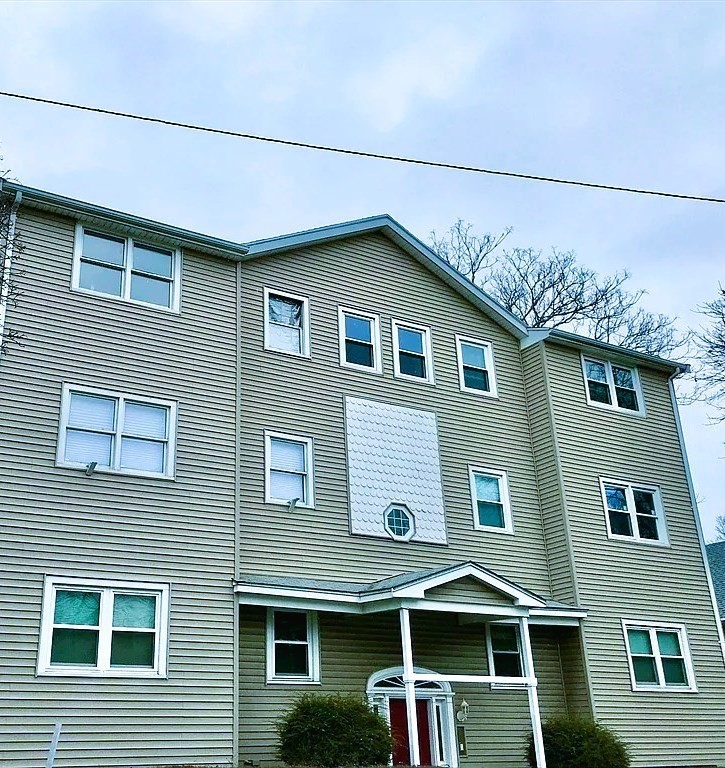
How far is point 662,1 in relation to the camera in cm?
1338

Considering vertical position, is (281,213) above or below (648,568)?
above

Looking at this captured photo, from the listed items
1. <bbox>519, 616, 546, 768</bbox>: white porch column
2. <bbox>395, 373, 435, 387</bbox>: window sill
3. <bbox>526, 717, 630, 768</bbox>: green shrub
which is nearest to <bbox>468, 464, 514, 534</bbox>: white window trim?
<bbox>395, 373, 435, 387</bbox>: window sill

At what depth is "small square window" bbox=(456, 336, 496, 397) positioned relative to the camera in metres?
20.3

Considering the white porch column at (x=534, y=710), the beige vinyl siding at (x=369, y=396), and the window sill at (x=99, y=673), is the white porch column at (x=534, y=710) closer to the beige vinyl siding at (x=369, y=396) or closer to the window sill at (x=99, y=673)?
the beige vinyl siding at (x=369, y=396)

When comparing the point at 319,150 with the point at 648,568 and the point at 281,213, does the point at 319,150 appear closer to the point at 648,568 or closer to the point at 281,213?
the point at 648,568

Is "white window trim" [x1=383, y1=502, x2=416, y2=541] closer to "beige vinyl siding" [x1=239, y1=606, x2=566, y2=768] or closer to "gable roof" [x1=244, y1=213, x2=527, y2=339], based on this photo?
"beige vinyl siding" [x1=239, y1=606, x2=566, y2=768]

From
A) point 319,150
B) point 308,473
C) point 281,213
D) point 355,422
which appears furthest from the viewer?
point 281,213

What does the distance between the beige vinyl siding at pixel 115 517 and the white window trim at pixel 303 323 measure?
1.04 metres

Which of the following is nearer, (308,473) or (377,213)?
(308,473)

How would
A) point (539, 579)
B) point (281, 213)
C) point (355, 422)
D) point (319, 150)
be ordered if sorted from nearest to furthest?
point (319, 150) → point (355, 422) → point (539, 579) → point (281, 213)

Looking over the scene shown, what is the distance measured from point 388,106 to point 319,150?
9.31 ft

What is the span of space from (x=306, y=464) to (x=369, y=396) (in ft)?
7.43

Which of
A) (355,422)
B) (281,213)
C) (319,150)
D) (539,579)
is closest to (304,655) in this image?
(355,422)

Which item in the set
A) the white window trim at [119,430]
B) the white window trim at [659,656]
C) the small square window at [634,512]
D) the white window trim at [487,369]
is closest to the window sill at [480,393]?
the white window trim at [487,369]
